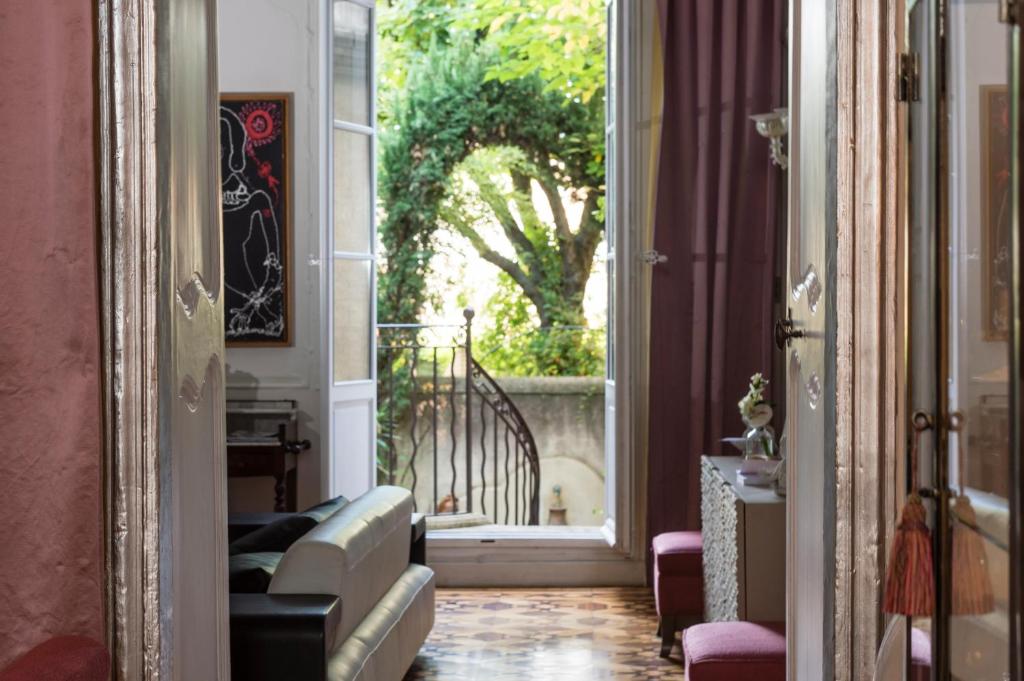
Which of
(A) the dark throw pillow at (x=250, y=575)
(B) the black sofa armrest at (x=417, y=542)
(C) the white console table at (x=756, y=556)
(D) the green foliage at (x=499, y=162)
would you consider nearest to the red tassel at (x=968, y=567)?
(A) the dark throw pillow at (x=250, y=575)

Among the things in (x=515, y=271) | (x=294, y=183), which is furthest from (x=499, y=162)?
(x=294, y=183)

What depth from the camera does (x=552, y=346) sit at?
945cm

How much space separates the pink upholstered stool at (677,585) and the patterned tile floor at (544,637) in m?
0.12

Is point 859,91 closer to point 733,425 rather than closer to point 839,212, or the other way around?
point 839,212

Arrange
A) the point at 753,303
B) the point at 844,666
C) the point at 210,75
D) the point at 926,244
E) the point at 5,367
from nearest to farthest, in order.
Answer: the point at 926,244
the point at 5,367
the point at 844,666
the point at 210,75
the point at 753,303

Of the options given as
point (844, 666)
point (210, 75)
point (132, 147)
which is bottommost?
point (844, 666)

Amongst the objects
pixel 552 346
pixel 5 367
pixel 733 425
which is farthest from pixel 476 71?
pixel 5 367

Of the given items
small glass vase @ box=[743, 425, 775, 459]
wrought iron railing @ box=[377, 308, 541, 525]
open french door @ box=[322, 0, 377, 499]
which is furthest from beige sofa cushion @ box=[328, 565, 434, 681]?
wrought iron railing @ box=[377, 308, 541, 525]

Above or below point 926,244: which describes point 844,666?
below

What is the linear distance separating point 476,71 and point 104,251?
7.36m

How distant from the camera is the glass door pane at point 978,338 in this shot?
153 cm

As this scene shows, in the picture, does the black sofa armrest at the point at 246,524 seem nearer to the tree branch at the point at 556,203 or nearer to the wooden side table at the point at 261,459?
the wooden side table at the point at 261,459

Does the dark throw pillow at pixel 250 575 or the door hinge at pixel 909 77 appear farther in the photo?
the dark throw pillow at pixel 250 575

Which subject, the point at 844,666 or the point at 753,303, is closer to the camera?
the point at 844,666
